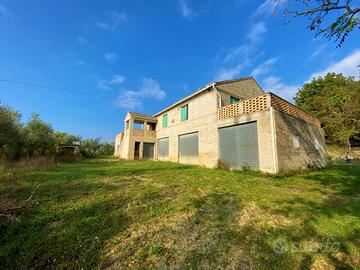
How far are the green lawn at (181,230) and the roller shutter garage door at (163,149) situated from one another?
11458 mm

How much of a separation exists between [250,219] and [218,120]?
7.91 m

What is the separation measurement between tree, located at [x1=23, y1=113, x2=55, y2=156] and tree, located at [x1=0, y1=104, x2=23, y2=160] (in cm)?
81

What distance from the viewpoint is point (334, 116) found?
1902cm

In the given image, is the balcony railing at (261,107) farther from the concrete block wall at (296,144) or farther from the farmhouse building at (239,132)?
the concrete block wall at (296,144)

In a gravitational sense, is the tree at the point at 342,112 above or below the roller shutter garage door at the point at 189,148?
above

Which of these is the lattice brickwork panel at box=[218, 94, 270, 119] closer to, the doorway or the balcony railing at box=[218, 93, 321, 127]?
the balcony railing at box=[218, 93, 321, 127]

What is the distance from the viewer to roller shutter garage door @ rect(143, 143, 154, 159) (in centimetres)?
1823

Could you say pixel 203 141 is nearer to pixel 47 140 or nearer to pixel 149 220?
pixel 149 220

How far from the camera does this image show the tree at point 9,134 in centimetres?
986

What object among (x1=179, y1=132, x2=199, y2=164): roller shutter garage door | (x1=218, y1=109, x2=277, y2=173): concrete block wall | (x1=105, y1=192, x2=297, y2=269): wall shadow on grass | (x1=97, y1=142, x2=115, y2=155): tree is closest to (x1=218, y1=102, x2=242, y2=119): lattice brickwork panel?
(x1=218, y1=109, x2=277, y2=173): concrete block wall

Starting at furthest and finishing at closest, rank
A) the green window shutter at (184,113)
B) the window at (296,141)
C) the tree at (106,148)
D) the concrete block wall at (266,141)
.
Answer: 1. the tree at (106,148)
2. the green window shutter at (184,113)
3. the window at (296,141)
4. the concrete block wall at (266,141)

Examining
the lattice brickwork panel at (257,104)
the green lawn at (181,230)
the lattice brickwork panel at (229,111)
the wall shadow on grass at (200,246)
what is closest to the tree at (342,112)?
the lattice brickwork panel at (257,104)

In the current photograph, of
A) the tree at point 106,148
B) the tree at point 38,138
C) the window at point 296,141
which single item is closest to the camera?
the window at point 296,141

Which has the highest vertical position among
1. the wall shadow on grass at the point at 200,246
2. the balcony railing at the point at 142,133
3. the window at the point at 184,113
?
the window at the point at 184,113
